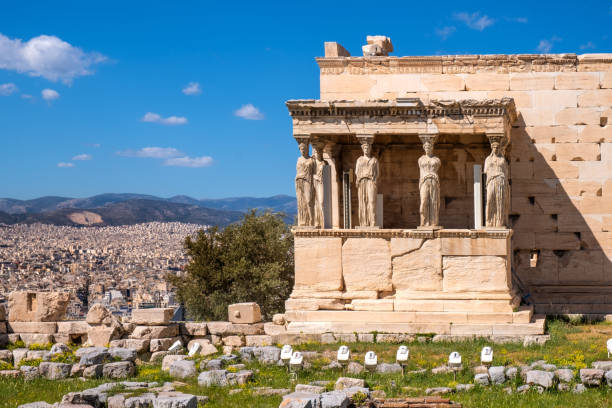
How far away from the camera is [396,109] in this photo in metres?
16.3

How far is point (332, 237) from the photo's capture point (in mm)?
16453

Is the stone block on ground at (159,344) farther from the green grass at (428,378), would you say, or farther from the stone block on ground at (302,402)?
the stone block on ground at (302,402)

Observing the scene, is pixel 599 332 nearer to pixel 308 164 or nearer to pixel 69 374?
pixel 308 164

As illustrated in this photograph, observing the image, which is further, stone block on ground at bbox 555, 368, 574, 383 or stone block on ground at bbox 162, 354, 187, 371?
stone block on ground at bbox 162, 354, 187, 371

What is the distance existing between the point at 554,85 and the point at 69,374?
11733mm

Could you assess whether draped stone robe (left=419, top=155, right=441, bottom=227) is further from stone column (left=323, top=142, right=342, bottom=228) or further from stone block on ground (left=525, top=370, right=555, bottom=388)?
stone block on ground (left=525, top=370, right=555, bottom=388)

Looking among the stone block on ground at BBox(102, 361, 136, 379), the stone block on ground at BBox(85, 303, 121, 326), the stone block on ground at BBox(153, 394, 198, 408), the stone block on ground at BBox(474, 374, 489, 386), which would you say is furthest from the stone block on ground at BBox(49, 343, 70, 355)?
the stone block on ground at BBox(474, 374, 489, 386)

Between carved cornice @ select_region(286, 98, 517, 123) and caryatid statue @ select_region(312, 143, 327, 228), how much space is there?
32.6 inches

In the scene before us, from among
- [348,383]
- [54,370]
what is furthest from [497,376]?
[54,370]

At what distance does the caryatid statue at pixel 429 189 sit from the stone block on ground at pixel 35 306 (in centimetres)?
751

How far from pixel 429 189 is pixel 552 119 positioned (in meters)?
4.23

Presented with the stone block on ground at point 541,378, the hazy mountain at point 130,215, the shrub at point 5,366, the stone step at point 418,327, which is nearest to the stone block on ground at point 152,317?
the stone step at point 418,327

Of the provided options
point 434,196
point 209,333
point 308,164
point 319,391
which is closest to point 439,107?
point 434,196

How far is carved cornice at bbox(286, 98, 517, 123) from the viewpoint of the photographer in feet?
52.9
